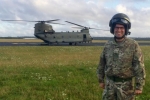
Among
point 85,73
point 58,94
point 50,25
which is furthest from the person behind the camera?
point 50,25

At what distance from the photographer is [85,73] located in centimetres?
1349

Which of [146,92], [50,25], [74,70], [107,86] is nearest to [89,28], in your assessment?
[50,25]

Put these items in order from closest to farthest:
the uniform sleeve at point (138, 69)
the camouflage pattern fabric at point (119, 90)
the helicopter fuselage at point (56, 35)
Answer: the uniform sleeve at point (138, 69), the camouflage pattern fabric at point (119, 90), the helicopter fuselage at point (56, 35)

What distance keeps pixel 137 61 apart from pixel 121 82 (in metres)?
0.51

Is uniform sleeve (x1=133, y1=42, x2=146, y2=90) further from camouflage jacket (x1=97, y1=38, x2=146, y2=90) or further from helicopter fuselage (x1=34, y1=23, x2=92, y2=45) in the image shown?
helicopter fuselage (x1=34, y1=23, x2=92, y2=45)

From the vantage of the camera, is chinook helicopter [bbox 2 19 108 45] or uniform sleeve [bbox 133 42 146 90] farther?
chinook helicopter [bbox 2 19 108 45]

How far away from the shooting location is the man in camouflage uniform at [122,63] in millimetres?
5105

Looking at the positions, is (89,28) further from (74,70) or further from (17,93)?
(17,93)

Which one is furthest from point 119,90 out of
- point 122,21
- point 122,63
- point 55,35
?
point 55,35

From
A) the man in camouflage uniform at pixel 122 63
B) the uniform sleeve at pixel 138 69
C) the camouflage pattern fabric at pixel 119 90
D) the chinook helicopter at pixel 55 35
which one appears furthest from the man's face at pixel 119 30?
the chinook helicopter at pixel 55 35

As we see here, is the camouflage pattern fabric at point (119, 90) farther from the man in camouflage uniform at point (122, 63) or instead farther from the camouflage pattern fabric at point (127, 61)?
the camouflage pattern fabric at point (127, 61)

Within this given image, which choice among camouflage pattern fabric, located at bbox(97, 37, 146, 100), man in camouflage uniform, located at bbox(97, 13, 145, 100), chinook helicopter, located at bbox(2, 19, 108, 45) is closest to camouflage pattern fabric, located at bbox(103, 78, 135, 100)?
man in camouflage uniform, located at bbox(97, 13, 145, 100)

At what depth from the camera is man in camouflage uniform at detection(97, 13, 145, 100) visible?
5.11 metres

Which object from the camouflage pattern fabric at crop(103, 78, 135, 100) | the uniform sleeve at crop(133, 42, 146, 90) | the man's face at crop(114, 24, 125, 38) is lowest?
the camouflage pattern fabric at crop(103, 78, 135, 100)
